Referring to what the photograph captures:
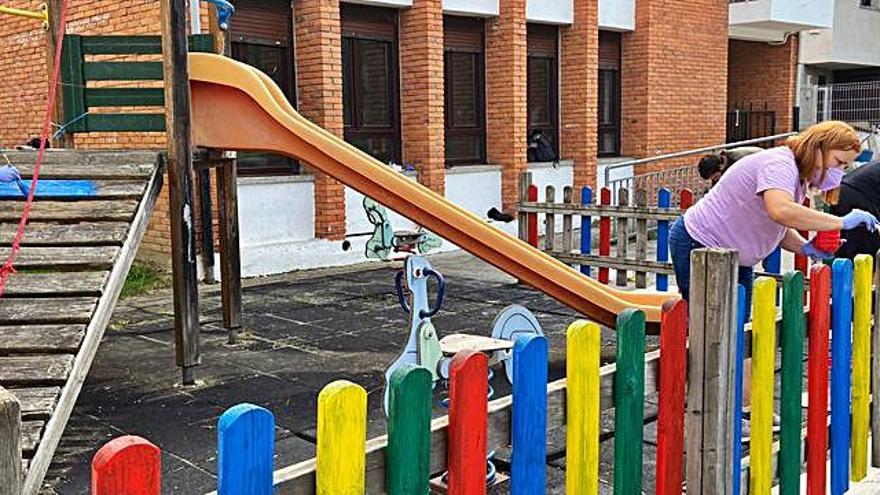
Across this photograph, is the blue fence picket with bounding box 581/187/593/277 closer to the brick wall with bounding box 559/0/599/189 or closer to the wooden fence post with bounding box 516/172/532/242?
the wooden fence post with bounding box 516/172/532/242

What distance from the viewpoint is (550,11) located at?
12828 mm

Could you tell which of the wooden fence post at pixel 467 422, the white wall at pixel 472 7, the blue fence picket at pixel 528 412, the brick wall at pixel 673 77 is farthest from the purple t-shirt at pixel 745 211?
the brick wall at pixel 673 77

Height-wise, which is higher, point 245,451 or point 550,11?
point 550,11

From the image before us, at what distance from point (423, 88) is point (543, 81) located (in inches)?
115

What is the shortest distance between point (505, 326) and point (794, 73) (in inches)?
582

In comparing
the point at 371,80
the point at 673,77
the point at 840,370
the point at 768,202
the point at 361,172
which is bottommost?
the point at 840,370

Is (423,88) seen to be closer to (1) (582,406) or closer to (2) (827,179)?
(2) (827,179)

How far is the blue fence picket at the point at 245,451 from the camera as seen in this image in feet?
4.96

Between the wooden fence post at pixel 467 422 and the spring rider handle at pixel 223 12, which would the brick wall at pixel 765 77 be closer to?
the spring rider handle at pixel 223 12

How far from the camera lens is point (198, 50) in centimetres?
588

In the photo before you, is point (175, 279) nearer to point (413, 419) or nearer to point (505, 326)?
point (505, 326)

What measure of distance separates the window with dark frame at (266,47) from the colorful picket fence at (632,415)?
737cm

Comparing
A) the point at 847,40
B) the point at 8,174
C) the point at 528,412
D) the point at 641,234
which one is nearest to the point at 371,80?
the point at 641,234

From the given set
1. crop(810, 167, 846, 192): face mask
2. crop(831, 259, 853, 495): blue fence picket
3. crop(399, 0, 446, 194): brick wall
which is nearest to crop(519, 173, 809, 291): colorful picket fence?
crop(399, 0, 446, 194): brick wall
